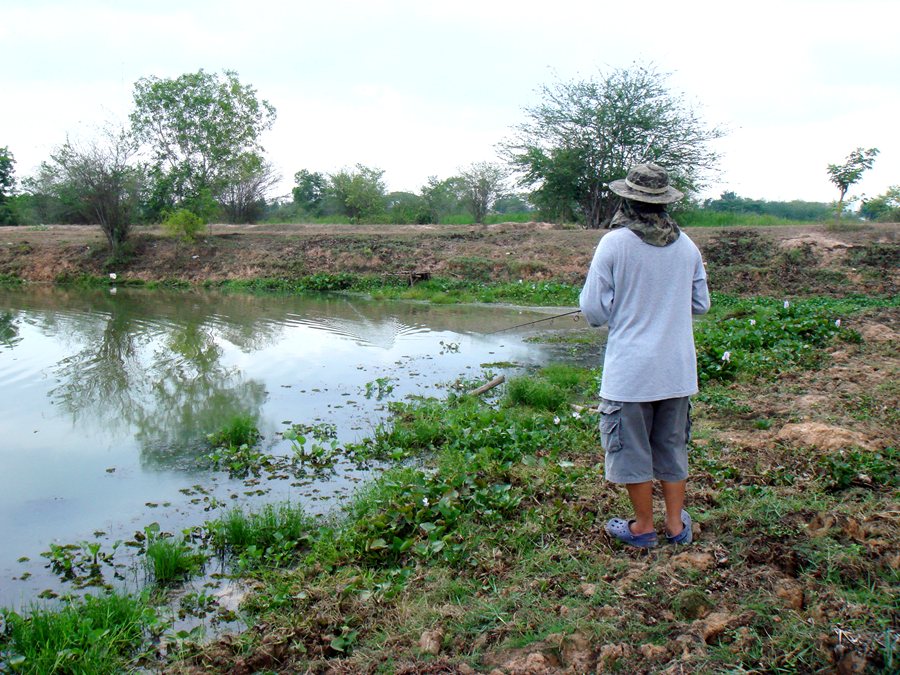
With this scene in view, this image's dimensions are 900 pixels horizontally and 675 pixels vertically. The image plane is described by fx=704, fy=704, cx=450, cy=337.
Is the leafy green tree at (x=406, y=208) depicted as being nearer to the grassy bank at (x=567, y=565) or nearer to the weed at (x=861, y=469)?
the grassy bank at (x=567, y=565)

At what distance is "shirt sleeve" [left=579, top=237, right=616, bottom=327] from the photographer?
11.1 ft

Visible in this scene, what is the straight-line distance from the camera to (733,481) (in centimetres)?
440

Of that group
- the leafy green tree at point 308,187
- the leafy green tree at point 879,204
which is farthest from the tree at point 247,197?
the leafy green tree at point 879,204

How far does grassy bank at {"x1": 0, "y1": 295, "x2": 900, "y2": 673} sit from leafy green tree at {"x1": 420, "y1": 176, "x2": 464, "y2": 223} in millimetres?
29980

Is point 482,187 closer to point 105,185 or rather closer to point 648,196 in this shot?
point 105,185

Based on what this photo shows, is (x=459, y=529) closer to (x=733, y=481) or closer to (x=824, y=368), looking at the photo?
(x=733, y=481)

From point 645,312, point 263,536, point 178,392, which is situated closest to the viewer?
point 645,312

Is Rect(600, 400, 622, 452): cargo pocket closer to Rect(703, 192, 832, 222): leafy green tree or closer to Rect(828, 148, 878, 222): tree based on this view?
Rect(828, 148, 878, 222): tree

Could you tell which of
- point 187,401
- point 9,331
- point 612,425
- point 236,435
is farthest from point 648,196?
point 9,331

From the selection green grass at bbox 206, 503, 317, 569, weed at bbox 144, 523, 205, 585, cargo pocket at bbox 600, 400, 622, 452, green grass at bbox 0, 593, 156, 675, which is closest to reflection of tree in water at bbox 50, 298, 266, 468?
green grass at bbox 206, 503, 317, 569

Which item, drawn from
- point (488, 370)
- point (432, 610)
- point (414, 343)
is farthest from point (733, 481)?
point (414, 343)

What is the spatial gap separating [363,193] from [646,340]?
31822 mm

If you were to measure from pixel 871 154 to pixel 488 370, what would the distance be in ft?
58.5

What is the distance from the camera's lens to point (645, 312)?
3.36 metres
